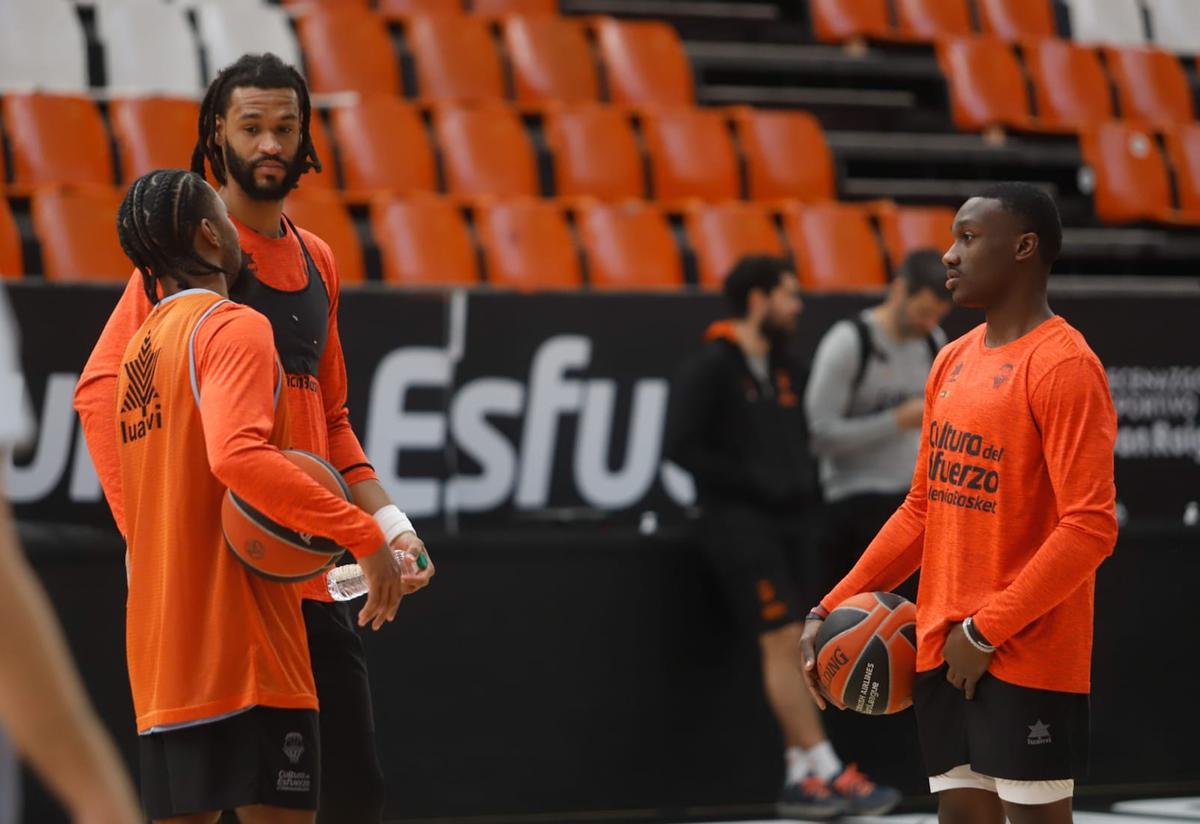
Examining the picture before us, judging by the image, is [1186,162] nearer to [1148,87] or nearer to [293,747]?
[1148,87]

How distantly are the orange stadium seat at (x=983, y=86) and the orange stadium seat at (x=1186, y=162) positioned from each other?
3.29ft

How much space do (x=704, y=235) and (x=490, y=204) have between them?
1.21m

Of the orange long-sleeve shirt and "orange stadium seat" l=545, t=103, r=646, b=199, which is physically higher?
"orange stadium seat" l=545, t=103, r=646, b=199

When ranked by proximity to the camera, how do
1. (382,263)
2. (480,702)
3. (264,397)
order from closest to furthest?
(264,397) → (480,702) → (382,263)

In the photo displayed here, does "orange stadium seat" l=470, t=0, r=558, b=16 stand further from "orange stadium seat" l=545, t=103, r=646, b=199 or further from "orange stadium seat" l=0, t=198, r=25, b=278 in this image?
"orange stadium seat" l=0, t=198, r=25, b=278

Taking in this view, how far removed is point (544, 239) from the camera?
9391 millimetres

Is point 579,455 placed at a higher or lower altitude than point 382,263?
lower

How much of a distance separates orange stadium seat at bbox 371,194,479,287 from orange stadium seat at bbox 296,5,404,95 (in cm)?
192

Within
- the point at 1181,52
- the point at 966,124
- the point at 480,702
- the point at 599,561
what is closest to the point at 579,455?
the point at 599,561

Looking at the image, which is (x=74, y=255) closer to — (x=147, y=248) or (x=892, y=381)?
(x=892, y=381)

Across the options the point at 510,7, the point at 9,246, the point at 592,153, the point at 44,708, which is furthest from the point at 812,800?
the point at 510,7

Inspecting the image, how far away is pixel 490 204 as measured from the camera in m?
9.48

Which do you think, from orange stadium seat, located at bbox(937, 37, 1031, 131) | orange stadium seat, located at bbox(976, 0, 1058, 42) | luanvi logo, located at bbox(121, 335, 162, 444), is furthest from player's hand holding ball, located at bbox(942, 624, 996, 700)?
orange stadium seat, located at bbox(976, 0, 1058, 42)

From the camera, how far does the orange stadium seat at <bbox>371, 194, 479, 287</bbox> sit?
9109mm
